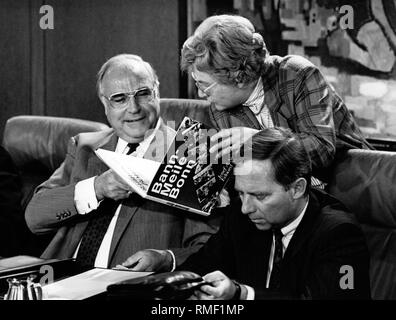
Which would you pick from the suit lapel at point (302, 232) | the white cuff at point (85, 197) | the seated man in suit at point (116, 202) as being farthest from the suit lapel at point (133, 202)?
the suit lapel at point (302, 232)

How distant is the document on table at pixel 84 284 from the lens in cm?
194

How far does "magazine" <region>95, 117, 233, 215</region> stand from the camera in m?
2.36

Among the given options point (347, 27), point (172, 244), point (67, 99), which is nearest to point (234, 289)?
point (172, 244)

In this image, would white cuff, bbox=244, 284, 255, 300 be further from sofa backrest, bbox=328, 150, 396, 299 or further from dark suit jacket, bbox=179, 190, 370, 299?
sofa backrest, bbox=328, 150, 396, 299

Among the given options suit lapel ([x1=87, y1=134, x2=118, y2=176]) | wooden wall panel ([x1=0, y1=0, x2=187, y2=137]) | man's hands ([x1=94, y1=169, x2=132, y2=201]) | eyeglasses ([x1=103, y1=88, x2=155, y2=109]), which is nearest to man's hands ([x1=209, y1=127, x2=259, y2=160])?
man's hands ([x1=94, y1=169, x2=132, y2=201])

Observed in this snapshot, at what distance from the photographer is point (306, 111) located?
2.62m

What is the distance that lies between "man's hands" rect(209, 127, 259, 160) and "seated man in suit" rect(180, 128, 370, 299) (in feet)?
0.41

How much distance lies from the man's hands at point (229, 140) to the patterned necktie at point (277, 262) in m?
0.31

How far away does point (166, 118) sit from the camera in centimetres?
329

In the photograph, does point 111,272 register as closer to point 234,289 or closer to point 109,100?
point 234,289

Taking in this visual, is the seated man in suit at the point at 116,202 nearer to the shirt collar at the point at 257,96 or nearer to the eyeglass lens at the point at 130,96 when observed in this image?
the eyeglass lens at the point at 130,96

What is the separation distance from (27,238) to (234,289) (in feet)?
5.52

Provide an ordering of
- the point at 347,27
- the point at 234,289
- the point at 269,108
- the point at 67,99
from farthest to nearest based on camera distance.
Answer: the point at 67,99, the point at 347,27, the point at 269,108, the point at 234,289

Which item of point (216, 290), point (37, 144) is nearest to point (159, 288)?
point (216, 290)
